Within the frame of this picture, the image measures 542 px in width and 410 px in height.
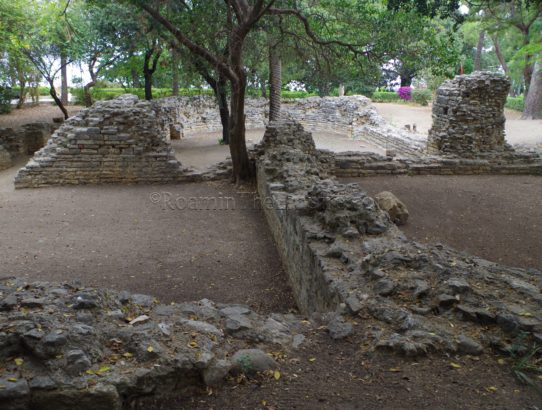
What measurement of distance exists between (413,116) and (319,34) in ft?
49.7

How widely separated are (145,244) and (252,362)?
4.43 metres

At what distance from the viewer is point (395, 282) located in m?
3.79

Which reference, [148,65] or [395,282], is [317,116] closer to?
[148,65]

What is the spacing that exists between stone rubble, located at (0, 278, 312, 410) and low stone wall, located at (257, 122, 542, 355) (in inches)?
26.1

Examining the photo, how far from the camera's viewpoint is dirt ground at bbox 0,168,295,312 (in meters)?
5.68

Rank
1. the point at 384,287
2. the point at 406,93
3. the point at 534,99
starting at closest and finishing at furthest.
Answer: the point at 384,287
the point at 534,99
the point at 406,93

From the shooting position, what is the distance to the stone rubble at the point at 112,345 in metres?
2.47

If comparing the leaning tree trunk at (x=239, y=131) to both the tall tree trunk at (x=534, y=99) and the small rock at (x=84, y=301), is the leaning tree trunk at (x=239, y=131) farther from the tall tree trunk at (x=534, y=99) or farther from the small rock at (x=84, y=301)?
the tall tree trunk at (x=534, y=99)

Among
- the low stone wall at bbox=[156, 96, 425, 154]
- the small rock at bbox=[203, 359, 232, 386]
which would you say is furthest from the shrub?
the small rock at bbox=[203, 359, 232, 386]

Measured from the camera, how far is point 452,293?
140 inches

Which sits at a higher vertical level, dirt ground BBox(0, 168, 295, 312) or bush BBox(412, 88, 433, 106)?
bush BBox(412, 88, 433, 106)

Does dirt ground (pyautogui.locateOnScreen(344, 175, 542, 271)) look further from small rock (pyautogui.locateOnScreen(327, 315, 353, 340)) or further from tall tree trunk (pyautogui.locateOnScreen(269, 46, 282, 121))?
tall tree trunk (pyautogui.locateOnScreen(269, 46, 282, 121))

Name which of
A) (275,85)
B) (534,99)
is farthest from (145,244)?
(534,99)

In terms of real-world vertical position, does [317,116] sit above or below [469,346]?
above
